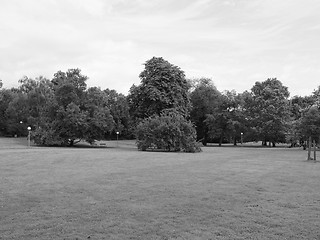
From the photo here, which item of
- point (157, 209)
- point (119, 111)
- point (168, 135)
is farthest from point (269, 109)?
point (157, 209)

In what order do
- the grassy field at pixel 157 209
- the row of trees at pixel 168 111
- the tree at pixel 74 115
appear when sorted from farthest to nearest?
the tree at pixel 74 115 → the row of trees at pixel 168 111 → the grassy field at pixel 157 209

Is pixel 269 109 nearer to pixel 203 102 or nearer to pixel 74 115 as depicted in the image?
pixel 203 102

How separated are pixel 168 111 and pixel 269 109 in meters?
22.9

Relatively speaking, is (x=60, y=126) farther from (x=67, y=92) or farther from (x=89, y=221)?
(x=89, y=221)

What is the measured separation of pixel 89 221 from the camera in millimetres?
7672

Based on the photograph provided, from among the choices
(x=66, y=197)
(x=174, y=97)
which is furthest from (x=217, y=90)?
(x=66, y=197)

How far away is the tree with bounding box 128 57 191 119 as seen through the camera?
4916 centimetres

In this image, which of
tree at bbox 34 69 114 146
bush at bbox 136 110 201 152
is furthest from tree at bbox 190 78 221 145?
bush at bbox 136 110 201 152

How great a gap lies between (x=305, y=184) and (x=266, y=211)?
584 centimetres

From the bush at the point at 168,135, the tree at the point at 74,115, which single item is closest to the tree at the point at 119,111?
the tree at the point at 74,115

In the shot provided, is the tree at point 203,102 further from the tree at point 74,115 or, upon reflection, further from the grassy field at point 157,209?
the grassy field at point 157,209

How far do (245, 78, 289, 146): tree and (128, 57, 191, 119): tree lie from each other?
17082 mm

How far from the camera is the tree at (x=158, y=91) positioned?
49156 mm

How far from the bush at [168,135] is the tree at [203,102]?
31008 millimetres
